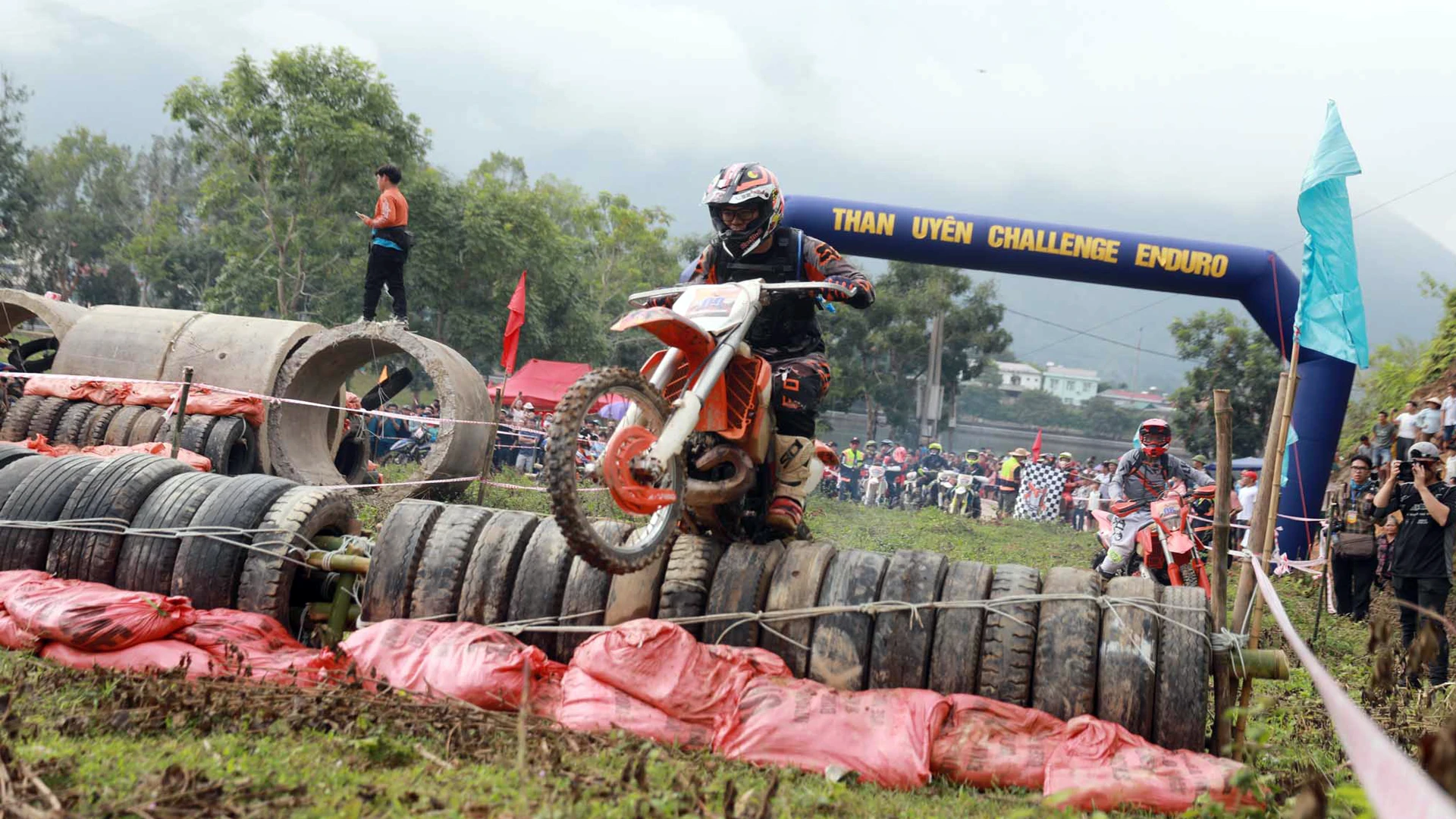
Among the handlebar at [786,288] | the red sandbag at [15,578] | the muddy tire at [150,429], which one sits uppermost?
the handlebar at [786,288]

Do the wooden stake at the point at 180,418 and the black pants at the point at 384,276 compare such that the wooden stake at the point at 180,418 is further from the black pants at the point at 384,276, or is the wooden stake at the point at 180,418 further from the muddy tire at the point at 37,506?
the muddy tire at the point at 37,506

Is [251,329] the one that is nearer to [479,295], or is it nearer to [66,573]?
[66,573]

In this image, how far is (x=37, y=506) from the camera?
605cm

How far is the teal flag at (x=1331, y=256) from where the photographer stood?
8055mm

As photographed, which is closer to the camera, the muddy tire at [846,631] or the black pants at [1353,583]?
the muddy tire at [846,631]

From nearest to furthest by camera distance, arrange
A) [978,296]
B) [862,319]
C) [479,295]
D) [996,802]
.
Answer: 1. [996,802]
2. [479,295]
3. [862,319]
4. [978,296]

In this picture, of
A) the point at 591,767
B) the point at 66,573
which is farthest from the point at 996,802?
the point at 66,573

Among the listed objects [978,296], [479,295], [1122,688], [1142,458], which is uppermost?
[978,296]

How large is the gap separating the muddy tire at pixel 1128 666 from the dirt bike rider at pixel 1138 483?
5124 mm

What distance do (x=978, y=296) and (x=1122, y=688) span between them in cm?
4508

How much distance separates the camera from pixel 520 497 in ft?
46.5

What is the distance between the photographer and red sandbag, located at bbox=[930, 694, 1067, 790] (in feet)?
14.9

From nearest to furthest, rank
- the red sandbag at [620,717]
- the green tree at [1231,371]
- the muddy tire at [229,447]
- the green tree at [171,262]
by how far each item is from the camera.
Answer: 1. the red sandbag at [620,717]
2. the muddy tire at [229,447]
3. the green tree at [1231,371]
4. the green tree at [171,262]

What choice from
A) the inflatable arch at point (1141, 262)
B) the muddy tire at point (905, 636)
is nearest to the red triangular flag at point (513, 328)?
the inflatable arch at point (1141, 262)
